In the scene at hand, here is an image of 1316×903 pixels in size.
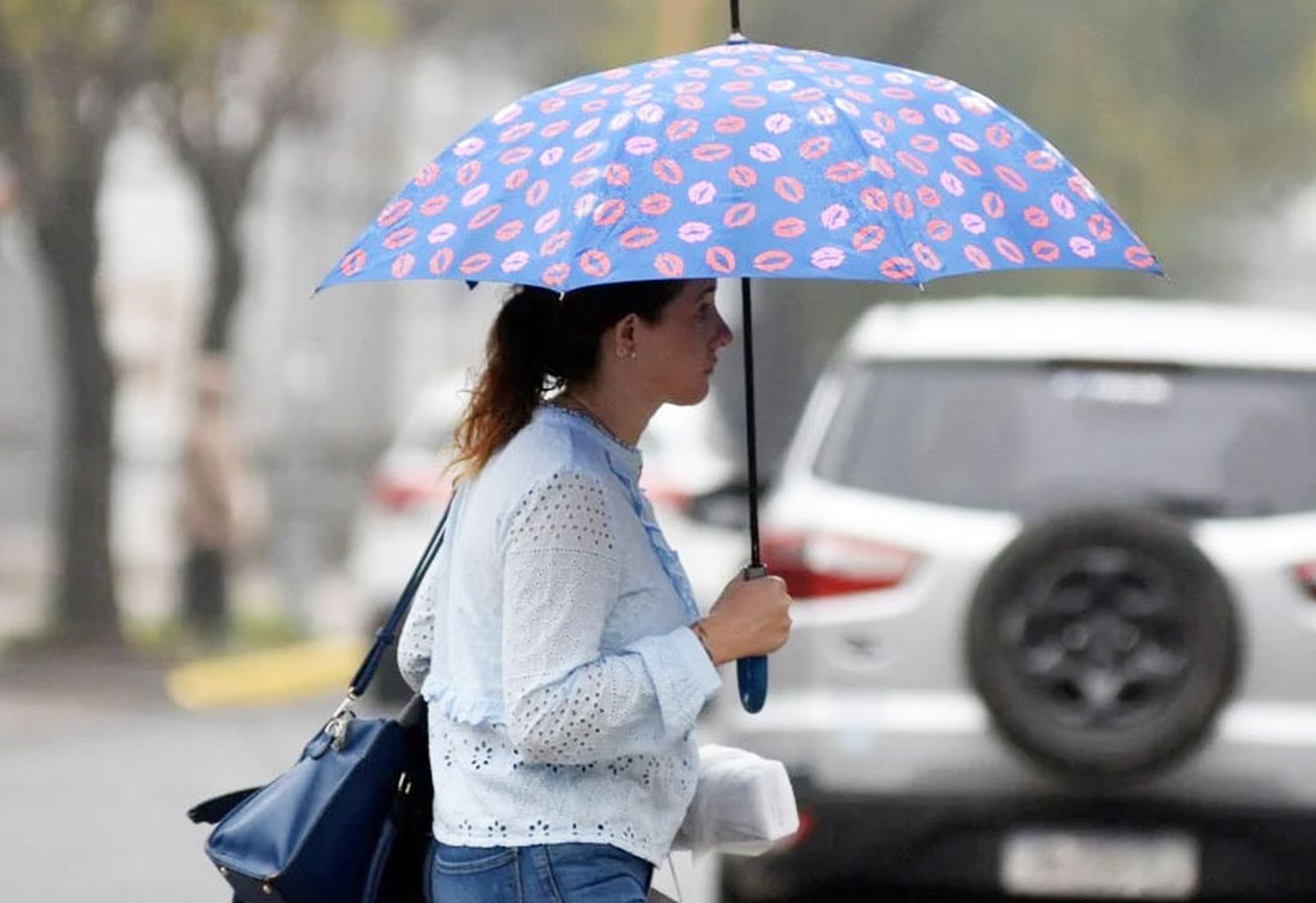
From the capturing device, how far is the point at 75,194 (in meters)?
16.4

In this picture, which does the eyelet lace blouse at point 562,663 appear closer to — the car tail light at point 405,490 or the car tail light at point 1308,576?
the car tail light at point 1308,576

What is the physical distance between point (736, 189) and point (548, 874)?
2.70 feet

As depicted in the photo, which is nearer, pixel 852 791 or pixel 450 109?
pixel 852 791

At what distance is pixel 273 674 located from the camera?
1602 centimetres

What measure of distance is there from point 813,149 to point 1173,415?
340 cm

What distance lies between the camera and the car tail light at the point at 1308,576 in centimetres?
649

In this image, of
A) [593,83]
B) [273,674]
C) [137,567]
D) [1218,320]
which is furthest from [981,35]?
[593,83]

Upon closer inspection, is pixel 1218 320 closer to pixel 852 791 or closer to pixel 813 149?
pixel 852 791

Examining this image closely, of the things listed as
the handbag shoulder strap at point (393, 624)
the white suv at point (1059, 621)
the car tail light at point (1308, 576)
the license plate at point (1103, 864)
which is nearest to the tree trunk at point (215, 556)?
the white suv at point (1059, 621)

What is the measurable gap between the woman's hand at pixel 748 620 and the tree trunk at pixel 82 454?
1342cm

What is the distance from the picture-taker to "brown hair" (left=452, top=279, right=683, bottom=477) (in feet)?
11.6

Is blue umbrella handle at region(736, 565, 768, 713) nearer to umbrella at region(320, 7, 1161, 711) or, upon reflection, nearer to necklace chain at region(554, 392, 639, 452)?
umbrella at region(320, 7, 1161, 711)

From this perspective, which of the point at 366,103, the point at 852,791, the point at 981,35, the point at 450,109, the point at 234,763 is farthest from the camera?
the point at 450,109

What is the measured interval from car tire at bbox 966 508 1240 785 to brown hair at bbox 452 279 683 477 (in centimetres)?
303
